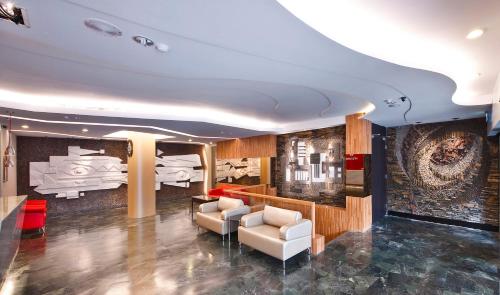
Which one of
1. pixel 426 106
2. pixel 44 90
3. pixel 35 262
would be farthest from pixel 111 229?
pixel 426 106

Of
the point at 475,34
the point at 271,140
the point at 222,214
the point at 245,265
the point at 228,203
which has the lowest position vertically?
the point at 245,265

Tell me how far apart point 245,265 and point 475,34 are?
408cm

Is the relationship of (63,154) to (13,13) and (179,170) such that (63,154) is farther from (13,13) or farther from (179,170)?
(13,13)

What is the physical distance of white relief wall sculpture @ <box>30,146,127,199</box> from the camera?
7457mm

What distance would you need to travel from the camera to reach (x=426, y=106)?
14.0ft

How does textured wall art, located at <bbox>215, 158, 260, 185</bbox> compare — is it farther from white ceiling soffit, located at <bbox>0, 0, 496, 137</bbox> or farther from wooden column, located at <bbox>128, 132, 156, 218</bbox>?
white ceiling soffit, located at <bbox>0, 0, 496, 137</bbox>

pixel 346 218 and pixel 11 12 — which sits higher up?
pixel 11 12

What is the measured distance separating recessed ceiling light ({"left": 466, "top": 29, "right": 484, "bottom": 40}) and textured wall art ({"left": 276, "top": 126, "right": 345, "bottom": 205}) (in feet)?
13.3

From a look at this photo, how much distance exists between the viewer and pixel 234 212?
495cm

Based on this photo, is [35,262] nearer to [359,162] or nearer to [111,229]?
[111,229]

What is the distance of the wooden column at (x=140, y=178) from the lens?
6.96 m

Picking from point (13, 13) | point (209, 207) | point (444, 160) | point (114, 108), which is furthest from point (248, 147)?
point (13, 13)

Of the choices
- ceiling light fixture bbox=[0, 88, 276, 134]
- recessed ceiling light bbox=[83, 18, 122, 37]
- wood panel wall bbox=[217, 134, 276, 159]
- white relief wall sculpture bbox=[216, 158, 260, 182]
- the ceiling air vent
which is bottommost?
white relief wall sculpture bbox=[216, 158, 260, 182]

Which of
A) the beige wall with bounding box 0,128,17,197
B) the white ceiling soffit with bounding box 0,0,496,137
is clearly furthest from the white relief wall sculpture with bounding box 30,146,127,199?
the white ceiling soffit with bounding box 0,0,496,137
